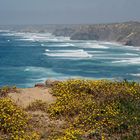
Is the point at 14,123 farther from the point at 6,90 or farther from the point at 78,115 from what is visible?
the point at 6,90

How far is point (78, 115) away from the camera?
46.4 ft

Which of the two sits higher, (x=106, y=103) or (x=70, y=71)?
(x=106, y=103)

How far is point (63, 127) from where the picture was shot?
1327 cm

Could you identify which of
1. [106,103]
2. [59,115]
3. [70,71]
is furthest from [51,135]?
[70,71]

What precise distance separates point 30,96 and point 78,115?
290 cm

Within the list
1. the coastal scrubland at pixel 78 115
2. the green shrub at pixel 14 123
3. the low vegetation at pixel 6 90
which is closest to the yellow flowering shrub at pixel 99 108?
the coastal scrubland at pixel 78 115

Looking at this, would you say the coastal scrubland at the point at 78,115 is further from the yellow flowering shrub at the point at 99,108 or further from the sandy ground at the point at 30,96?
the sandy ground at the point at 30,96

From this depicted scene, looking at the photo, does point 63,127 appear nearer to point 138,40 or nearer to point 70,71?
point 70,71

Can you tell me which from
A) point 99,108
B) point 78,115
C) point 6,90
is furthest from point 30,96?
point 99,108

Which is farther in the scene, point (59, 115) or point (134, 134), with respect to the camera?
point (59, 115)

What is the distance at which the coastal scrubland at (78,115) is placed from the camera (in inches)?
494

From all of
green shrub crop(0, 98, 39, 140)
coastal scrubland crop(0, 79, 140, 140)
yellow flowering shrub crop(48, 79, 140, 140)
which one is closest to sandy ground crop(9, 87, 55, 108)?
coastal scrubland crop(0, 79, 140, 140)

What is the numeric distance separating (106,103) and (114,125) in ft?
5.82

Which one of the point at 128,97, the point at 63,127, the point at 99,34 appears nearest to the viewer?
the point at 63,127
